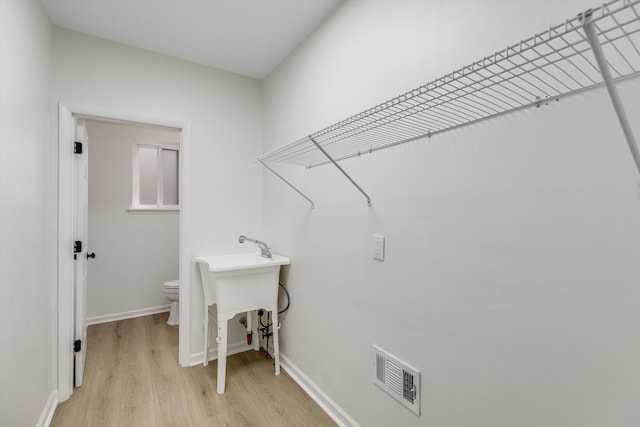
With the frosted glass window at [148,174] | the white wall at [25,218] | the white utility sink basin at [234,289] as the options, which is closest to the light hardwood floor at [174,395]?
the white utility sink basin at [234,289]

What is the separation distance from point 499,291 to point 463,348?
0.90 ft

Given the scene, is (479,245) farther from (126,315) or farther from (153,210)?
(126,315)

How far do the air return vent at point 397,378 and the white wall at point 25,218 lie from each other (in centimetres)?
158

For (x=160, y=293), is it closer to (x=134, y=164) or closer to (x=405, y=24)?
(x=134, y=164)

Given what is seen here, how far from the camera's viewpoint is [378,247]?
1.49m

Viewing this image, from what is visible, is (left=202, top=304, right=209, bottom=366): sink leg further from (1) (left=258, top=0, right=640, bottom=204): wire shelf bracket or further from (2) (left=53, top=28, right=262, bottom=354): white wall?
(1) (left=258, top=0, right=640, bottom=204): wire shelf bracket

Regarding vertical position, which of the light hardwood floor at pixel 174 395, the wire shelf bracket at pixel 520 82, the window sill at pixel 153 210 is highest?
the wire shelf bracket at pixel 520 82

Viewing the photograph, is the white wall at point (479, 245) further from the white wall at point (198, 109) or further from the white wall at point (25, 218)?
the white wall at point (25, 218)

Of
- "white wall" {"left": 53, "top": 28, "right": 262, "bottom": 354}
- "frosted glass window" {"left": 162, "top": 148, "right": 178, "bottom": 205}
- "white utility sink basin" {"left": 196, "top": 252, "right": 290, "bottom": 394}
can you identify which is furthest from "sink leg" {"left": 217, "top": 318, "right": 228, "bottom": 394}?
"frosted glass window" {"left": 162, "top": 148, "right": 178, "bottom": 205}

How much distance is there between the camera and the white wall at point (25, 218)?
4.14ft

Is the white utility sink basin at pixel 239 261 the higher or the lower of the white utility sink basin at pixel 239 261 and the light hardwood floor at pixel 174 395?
the higher

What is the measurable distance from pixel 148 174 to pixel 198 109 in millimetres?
1703

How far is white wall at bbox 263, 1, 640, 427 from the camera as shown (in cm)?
80

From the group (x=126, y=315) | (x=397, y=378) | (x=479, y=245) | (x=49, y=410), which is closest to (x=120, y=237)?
(x=126, y=315)
